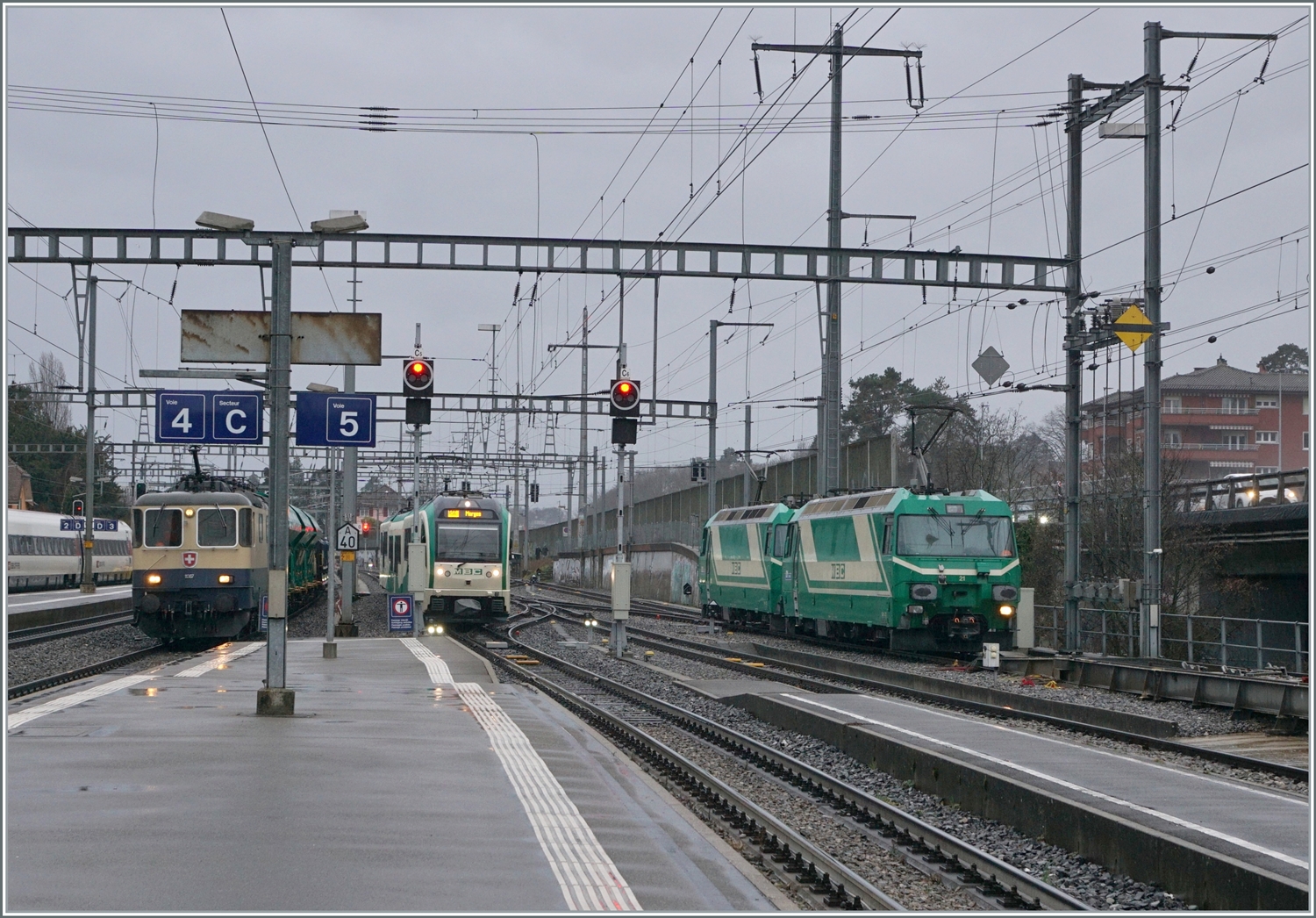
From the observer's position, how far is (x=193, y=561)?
30.4 meters

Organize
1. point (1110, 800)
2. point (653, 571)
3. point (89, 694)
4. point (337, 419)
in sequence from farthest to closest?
point (653, 571), point (337, 419), point (89, 694), point (1110, 800)

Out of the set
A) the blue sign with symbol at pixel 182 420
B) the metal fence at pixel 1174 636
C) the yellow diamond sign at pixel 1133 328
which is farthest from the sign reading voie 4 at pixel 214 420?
the metal fence at pixel 1174 636

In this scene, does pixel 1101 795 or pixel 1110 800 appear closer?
pixel 1110 800

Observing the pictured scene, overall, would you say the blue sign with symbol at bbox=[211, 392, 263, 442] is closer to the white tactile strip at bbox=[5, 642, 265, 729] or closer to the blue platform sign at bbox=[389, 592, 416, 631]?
the white tactile strip at bbox=[5, 642, 265, 729]

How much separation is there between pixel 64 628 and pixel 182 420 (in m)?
23.0

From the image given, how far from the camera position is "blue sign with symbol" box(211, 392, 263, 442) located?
642 inches

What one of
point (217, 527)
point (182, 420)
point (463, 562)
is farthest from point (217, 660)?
point (463, 562)

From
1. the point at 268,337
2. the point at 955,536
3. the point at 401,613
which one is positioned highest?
the point at 268,337

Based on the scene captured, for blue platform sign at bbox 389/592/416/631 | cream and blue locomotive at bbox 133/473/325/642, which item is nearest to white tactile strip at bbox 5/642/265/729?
cream and blue locomotive at bbox 133/473/325/642

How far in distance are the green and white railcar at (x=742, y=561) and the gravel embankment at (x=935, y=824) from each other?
13.7 meters

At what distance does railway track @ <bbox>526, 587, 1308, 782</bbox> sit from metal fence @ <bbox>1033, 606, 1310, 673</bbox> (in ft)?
15.2

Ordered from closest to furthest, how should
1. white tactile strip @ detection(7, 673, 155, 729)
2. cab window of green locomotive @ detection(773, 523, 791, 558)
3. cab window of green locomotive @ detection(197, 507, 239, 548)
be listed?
white tactile strip @ detection(7, 673, 155, 729) → cab window of green locomotive @ detection(197, 507, 239, 548) → cab window of green locomotive @ detection(773, 523, 791, 558)

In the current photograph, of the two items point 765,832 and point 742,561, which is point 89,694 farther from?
point 742,561

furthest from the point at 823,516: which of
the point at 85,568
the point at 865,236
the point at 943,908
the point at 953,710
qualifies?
the point at 85,568
